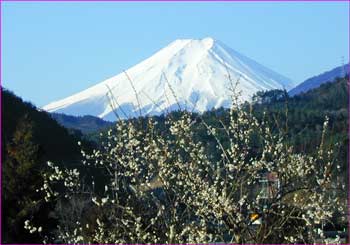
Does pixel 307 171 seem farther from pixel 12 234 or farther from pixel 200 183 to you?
pixel 12 234

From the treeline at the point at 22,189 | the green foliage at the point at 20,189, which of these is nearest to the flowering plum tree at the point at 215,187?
the treeline at the point at 22,189

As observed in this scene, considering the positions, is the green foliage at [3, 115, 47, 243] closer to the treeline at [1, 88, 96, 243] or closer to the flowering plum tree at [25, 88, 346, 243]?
the treeline at [1, 88, 96, 243]

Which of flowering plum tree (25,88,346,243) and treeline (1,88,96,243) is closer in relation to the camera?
flowering plum tree (25,88,346,243)

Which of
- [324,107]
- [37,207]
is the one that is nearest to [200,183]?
[37,207]

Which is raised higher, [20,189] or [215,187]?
[20,189]

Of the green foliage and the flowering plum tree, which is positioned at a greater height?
the green foliage

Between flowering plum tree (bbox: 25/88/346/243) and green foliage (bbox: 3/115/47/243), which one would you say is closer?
flowering plum tree (bbox: 25/88/346/243)

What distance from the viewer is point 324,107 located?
80.9 metres

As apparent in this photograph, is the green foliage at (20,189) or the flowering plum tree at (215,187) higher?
the green foliage at (20,189)

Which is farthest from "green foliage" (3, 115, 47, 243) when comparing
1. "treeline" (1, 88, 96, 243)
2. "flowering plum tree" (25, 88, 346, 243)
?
"flowering plum tree" (25, 88, 346, 243)

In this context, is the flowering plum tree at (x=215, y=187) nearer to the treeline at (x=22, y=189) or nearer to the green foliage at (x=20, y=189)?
the treeline at (x=22, y=189)

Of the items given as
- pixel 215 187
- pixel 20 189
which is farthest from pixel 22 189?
pixel 215 187

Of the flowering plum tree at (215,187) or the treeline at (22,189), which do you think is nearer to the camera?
the flowering plum tree at (215,187)

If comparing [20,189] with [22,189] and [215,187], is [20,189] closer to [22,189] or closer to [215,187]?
[22,189]
